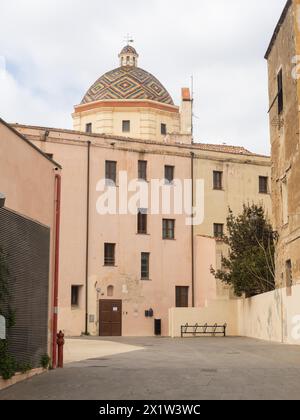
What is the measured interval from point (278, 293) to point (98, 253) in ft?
47.4

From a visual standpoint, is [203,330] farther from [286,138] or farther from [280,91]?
[280,91]

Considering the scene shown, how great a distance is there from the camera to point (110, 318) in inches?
1574

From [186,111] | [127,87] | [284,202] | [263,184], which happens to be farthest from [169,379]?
[127,87]

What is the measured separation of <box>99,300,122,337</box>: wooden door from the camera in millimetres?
39812

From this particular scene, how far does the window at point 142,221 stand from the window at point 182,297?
4198 millimetres

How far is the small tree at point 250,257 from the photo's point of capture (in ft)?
115

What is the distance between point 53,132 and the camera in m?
40.0

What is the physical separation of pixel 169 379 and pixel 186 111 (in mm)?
39888

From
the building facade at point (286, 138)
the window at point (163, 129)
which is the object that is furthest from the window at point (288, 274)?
the window at point (163, 129)

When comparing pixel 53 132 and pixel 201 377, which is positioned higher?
pixel 53 132

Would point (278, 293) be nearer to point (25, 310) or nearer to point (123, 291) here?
point (123, 291)

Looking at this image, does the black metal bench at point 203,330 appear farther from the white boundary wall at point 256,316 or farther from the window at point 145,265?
the window at point 145,265

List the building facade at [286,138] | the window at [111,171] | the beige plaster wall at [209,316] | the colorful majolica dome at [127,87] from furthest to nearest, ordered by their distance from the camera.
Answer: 1. the colorful majolica dome at [127,87]
2. the window at [111,171]
3. the beige plaster wall at [209,316]
4. the building facade at [286,138]
